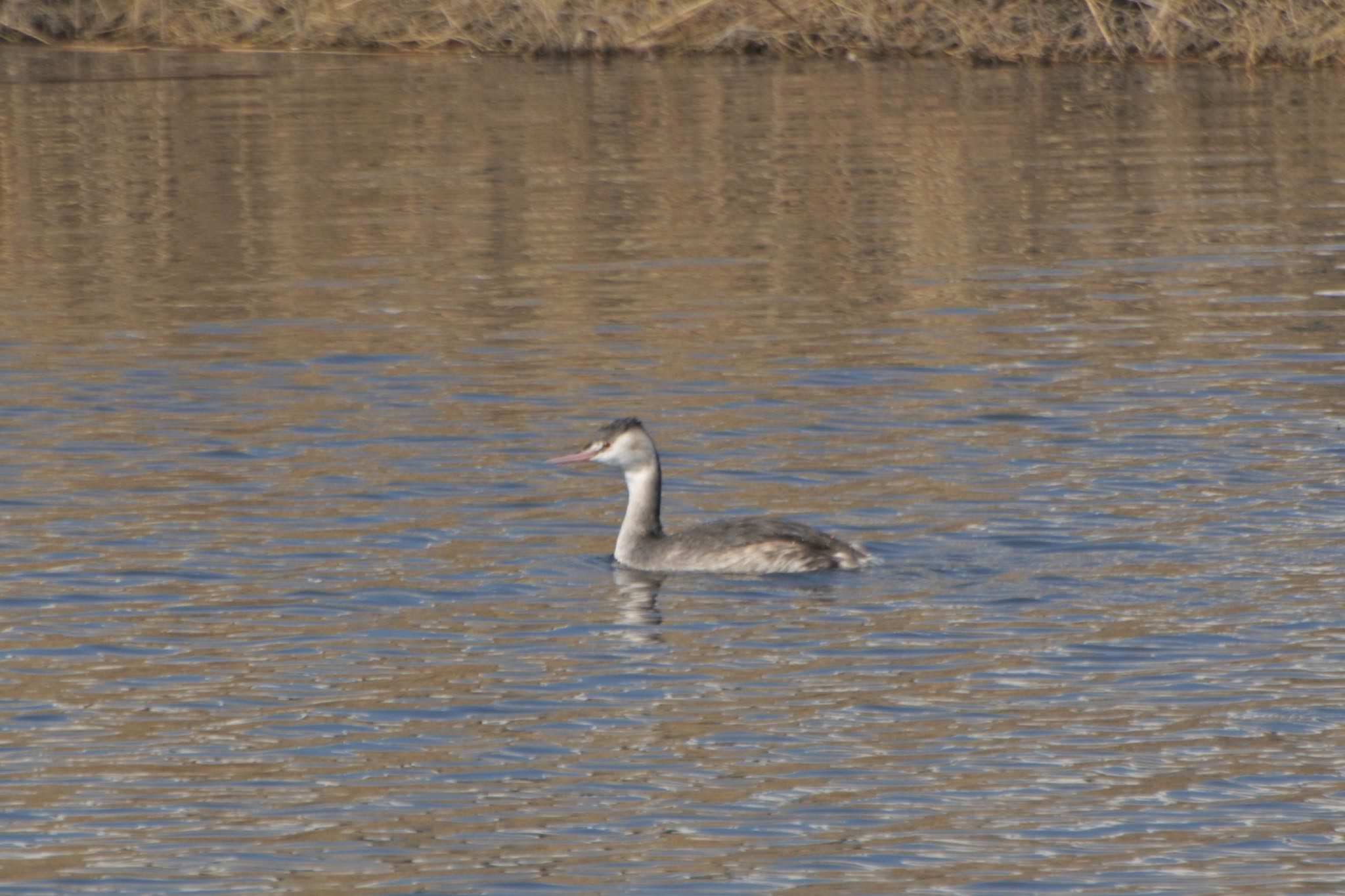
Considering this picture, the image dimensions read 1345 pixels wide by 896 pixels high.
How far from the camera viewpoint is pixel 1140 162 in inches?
1017

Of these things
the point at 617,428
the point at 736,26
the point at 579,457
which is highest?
the point at 736,26

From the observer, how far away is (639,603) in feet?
37.3

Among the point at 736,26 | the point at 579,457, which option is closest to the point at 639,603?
the point at 579,457

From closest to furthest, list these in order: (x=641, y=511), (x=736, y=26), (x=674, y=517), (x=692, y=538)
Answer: (x=692, y=538) → (x=641, y=511) → (x=674, y=517) → (x=736, y=26)

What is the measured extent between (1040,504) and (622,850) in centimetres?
514

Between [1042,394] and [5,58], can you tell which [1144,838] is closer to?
[1042,394]

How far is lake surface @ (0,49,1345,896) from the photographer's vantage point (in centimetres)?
817

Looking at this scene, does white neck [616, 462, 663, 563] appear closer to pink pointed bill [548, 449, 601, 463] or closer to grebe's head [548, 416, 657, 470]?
grebe's head [548, 416, 657, 470]

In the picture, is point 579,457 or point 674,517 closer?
point 579,457

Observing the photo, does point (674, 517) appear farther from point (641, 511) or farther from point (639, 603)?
point (639, 603)

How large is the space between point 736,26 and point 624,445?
2330 cm

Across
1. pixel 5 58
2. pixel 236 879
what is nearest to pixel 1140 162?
pixel 5 58

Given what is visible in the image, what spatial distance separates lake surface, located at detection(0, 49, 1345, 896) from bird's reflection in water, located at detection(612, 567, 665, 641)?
0.04 m

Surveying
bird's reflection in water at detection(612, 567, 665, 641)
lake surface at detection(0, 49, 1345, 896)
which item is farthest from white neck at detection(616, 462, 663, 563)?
lake surface at detection(0, 49, 1345, 896)
